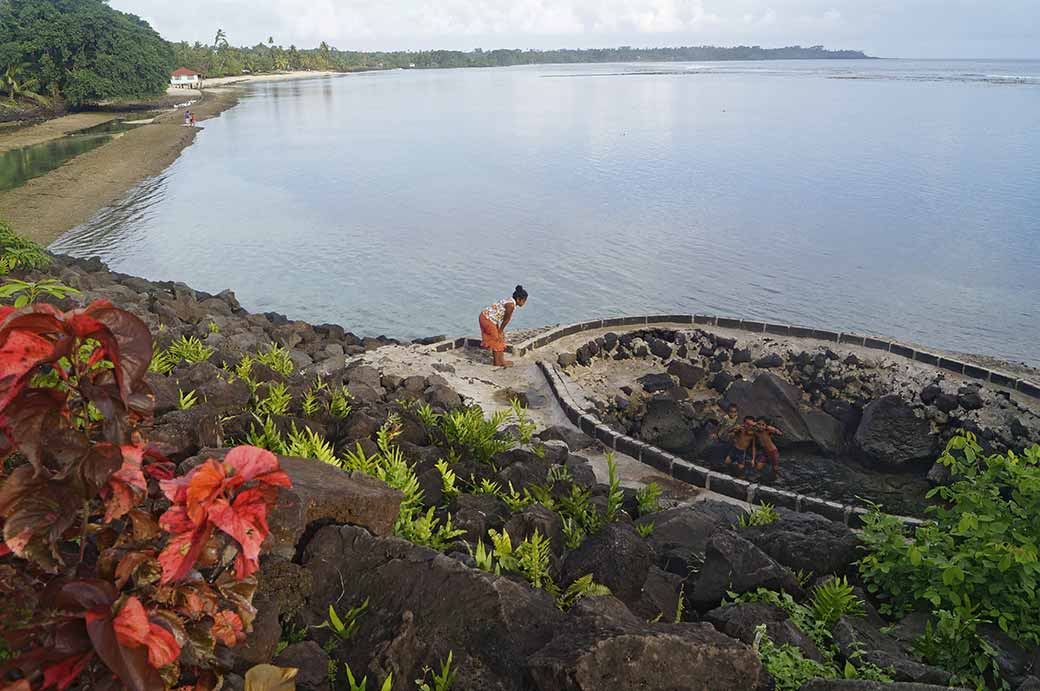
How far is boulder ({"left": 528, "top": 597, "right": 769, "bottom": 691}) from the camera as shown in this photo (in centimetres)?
356

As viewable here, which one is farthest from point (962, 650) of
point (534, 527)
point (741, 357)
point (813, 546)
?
point (741, 357)

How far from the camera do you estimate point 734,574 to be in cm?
552

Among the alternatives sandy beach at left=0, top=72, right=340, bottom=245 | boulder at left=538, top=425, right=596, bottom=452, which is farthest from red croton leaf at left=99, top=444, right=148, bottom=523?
sandy beach at left=0, top=72, right=340, bottom=245

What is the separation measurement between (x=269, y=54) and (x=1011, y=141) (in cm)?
15505

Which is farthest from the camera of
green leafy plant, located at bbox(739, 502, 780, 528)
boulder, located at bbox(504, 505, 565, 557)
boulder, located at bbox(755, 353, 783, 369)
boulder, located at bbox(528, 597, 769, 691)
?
boulder, located at bbox(755, 353, 783, 369)

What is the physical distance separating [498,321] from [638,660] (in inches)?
446

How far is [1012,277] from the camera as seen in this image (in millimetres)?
26484

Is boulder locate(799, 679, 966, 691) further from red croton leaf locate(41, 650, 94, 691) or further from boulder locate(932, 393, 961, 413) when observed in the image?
boulder locate(932, 393, 961, 413)

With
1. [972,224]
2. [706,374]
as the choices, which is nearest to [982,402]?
[706,374]

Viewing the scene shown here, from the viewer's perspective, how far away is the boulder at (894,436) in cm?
1243

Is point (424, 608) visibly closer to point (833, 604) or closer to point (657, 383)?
point (833, 604)

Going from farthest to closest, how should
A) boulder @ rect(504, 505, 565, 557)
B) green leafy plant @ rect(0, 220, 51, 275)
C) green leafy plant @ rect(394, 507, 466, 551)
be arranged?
1. green leafy plant @ rect(0, 220, 51, 275)
2. boulder @ rect(504, 505, 565, 557)
3. green leafy plant @ rect(394, 507, 466, 551)

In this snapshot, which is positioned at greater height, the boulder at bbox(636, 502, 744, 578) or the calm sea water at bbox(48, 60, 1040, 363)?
the boulder at bbox(636, 502, 744, 578)

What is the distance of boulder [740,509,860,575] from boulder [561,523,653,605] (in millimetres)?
1598
